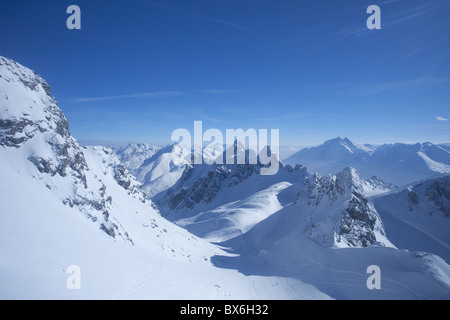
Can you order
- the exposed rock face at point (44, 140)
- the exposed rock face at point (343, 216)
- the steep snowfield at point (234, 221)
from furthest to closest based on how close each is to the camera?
the steep snowfield at point (234, 221) → the exposed rock face at point (343, 216) → the exposed rock face at point (44, 140)

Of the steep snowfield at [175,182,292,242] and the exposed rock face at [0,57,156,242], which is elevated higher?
the exposed rock face at [0,57,156,242]

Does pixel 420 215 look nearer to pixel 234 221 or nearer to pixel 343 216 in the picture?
pixel 343 216

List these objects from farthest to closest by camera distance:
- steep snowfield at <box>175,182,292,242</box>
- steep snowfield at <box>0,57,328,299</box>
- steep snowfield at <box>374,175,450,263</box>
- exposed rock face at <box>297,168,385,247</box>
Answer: steep snowfield at <box>175,182,292,242</box> < steep snowfield at <box>374,175,450,263</box> < exposed rock face at <box>297,168,385,247</box> < steep snowfield at <box>0,57,328,299</box>

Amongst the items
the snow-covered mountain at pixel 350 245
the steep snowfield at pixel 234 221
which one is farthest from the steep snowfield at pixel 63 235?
the steep snowfield at pixel 234 221

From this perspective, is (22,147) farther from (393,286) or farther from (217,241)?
(217,241)

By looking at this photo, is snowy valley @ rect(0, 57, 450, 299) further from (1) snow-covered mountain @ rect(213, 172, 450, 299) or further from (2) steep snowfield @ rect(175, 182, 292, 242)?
(2) steep snowfield @ rect(175, 182, 292, 242)

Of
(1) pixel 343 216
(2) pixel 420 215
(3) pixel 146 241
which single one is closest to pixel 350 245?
(1) pixel 343 216

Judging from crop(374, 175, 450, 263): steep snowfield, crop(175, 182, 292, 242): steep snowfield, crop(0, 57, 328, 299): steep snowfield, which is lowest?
crop(175, 182, 292, 242): steep snowfield

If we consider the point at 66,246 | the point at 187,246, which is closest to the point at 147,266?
the point at 66,246

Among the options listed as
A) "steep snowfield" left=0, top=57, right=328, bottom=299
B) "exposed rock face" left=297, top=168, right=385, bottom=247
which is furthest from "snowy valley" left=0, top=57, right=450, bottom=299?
"exposed rock face" left=297, top=168, right=385, bottom=247

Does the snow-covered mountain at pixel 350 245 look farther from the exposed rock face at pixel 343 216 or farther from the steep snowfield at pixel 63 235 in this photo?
the steep snowfield at pixel 63 235

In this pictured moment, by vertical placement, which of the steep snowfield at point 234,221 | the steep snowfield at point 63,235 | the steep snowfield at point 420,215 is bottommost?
the steep snowfield at point 234,221
